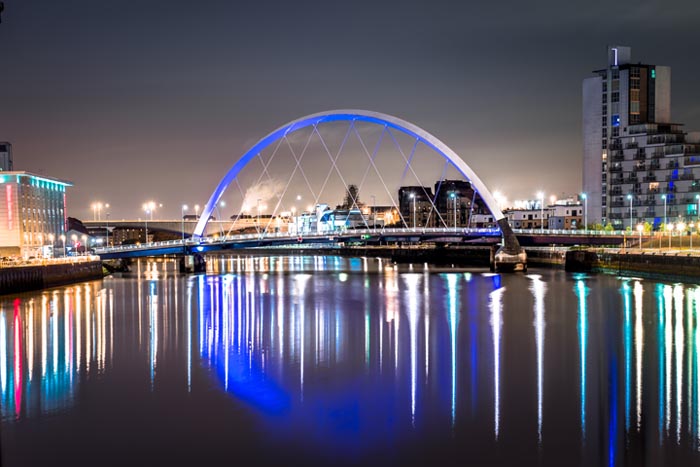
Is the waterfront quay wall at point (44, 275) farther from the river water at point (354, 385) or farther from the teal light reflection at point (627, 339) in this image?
the teal light reflection at point (627, 339)

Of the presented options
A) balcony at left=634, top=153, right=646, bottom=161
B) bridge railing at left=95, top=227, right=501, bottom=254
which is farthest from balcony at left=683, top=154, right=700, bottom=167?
bridge railing at left=95, top=227, right=501, bottom=254

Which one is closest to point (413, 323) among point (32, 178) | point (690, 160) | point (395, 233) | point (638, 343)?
point (638, 343)

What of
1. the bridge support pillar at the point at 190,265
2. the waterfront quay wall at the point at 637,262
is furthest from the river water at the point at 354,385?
the bridge support pillar at the point at 190,265

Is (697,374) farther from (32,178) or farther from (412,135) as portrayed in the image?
(32,178)

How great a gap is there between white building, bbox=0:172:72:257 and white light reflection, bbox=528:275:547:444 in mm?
42353

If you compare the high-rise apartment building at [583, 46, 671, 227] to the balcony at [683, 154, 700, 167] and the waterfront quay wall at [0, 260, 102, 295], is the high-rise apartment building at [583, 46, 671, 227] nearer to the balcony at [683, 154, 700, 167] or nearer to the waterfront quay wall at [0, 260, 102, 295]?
the balcony at [683, 154, 700, 167]

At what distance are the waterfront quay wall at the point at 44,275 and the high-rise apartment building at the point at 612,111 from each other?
63570 mm

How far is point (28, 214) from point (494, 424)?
6243cm

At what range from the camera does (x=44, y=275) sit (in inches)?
1847

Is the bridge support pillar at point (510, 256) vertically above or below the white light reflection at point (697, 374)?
above

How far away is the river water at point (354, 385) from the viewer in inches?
493

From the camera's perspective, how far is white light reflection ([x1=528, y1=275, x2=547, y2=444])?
14.8 m

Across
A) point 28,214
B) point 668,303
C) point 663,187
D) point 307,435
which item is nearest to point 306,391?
point 307,435

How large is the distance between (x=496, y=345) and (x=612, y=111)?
7483cm
